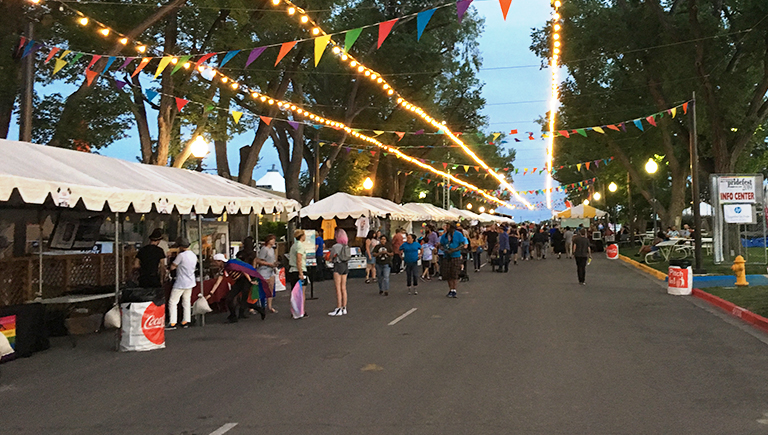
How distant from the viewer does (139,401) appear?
6492mm

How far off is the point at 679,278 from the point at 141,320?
12.5 metres

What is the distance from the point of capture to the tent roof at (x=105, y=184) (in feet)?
28.8

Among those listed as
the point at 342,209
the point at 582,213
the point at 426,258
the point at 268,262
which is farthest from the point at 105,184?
the point at 582,213

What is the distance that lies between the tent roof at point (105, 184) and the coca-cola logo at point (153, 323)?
1.78m

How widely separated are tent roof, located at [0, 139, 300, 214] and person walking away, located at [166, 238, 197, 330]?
810 millimetres

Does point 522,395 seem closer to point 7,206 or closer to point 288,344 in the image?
point 288,344

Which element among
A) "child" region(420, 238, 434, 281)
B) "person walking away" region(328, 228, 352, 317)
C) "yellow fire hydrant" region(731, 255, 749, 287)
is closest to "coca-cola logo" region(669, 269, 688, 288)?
"yellow fire hydrant" region(731, 255, 749, 287)

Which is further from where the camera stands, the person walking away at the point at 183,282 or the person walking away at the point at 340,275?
the person walking away at the point at 340,275

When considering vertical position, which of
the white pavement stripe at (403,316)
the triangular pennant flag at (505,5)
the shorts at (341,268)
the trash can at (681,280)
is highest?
the triangular pennant flag at (505,5)

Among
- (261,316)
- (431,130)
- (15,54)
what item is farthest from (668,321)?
(431,130)

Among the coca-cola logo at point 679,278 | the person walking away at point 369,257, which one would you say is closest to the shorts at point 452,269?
the person walking away at point 369,257

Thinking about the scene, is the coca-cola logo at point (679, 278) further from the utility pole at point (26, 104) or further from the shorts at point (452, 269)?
the utility pole at point (26, 104)

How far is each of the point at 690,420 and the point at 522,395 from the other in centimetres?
151

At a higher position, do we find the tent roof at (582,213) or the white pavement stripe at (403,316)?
the tent roof at (582,213)
